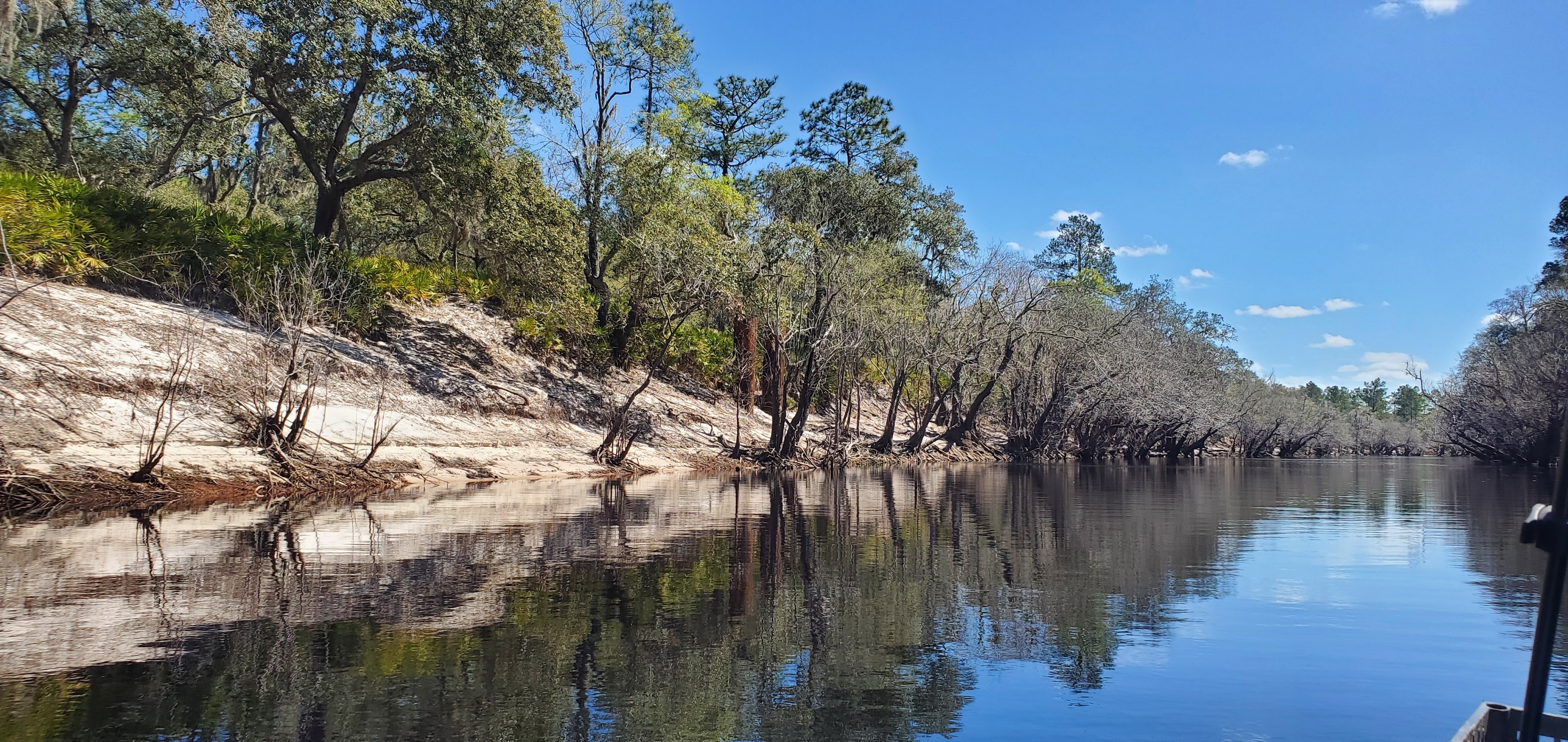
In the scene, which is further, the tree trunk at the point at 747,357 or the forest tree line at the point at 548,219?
the tree trunk at the point at 747,357

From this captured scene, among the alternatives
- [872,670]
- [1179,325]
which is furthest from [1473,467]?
[872,670]

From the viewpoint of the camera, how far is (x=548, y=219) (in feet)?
91.4

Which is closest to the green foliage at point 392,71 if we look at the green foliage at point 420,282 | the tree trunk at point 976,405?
the green foliage at point 420,282

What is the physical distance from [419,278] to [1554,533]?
105ft

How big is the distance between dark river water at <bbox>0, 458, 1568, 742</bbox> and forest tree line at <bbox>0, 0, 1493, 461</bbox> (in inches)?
375

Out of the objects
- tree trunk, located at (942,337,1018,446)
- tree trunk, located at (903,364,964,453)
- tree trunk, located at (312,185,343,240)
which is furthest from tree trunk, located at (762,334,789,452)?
tree trunk, located at (312,185,343,240)

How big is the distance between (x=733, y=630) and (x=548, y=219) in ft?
73.2

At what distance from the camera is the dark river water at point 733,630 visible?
5.51m

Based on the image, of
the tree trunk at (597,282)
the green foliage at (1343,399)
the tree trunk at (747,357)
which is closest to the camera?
the tree trunk at (597,282)

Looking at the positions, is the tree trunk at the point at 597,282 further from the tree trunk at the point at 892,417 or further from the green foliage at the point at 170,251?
A: the tree trunk at the point at 892,417

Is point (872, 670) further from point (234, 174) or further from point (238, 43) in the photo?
point (234, 174)

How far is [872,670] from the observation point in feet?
21.6

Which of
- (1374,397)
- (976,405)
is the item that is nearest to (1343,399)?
(1374,397)

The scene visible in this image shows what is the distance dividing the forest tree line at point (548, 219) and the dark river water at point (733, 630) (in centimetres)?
952
